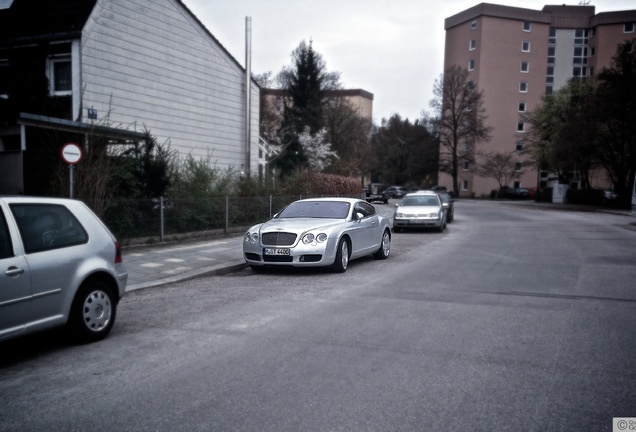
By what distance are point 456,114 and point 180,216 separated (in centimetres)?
5832

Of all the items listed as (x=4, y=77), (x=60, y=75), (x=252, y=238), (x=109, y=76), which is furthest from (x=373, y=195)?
(x=252, y=238)

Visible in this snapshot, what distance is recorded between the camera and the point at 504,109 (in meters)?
70.9

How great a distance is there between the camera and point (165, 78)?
76.3 ft

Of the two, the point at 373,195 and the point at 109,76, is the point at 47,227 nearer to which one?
the point at 109,76

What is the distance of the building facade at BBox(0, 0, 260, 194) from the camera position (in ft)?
51.9

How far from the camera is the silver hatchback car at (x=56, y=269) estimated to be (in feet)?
16.0

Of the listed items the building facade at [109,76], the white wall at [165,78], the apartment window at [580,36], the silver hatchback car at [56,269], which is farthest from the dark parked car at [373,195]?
A: the apartment window at [580,36]

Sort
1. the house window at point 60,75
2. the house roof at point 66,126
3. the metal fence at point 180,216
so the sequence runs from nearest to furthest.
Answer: the metal fence at point 180,216 → the house roof at point 66,126 → the house window at point 60,75

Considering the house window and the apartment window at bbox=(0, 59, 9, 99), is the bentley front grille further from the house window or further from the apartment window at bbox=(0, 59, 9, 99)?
the house window

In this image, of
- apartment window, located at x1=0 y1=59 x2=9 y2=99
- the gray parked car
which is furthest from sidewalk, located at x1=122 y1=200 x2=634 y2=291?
apartment window, located at x1=0 y1=59 x2=9 y2=99

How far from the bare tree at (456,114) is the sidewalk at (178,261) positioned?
56.5 metres

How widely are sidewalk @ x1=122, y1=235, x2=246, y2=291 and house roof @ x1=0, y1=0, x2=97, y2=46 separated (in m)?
10.00

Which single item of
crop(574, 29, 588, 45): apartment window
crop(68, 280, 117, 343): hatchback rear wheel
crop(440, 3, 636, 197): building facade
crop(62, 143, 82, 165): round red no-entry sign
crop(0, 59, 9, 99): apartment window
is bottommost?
crop(68, 280, 117, 343): hatchback rear wheel

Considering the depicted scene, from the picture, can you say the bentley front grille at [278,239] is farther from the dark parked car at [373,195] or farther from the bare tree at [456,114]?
the bare tree at [456,114]
